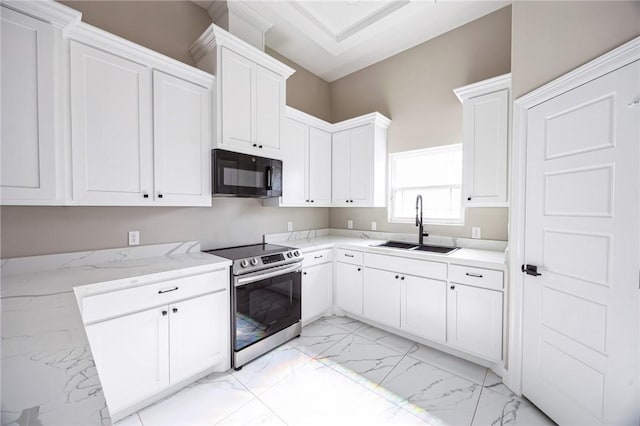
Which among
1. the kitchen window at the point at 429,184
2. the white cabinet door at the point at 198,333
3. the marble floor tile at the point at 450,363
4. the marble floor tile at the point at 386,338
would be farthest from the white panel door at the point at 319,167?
the marble floor tile at the point at 450,363

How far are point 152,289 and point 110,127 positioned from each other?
1.17m

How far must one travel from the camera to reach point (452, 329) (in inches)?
92.8

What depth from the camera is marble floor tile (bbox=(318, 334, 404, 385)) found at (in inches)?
87.0

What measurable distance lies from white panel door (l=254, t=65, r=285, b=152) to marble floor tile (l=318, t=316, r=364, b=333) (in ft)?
6.90

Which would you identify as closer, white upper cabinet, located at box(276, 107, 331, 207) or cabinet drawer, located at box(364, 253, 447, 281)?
cabinet drawer, located at box(364, 253, 447, 281)

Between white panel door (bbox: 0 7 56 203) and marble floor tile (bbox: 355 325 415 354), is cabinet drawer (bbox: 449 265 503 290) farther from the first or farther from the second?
white panel door (bbox: 0 7 56 203)

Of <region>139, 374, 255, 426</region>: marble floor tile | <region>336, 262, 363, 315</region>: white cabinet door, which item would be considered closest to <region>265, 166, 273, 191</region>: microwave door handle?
<region>336, 262, 363, 315</region>: white cabinet door

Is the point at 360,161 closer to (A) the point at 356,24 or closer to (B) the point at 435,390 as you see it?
(A) the point at 356,24

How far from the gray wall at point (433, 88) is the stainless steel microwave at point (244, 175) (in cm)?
150

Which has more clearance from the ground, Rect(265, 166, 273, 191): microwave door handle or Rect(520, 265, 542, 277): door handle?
Rect(265, 166, 273, 191): microwave door handle

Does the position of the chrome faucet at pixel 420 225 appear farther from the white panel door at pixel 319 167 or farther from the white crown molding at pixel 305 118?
the white crown molding at pixel 305 118

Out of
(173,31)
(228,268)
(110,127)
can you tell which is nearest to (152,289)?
(228,268)

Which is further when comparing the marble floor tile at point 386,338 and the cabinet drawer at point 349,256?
the cabinet drawer at point 349,256

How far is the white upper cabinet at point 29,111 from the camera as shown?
1.43 meters
